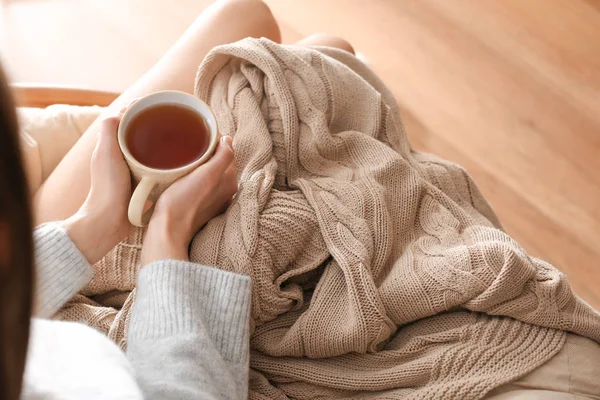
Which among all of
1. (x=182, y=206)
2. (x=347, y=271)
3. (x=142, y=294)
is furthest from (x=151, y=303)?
(x=347, y=271)

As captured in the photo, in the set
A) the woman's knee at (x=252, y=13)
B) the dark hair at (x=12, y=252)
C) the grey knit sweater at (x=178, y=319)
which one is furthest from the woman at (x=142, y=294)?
the woman's knee at (x=252, y=13)

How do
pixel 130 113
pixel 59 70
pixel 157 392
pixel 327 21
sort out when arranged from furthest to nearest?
1. pixel 327 21
2. pixel 59 70
3. pixel 130 113
4. pixel 157 392

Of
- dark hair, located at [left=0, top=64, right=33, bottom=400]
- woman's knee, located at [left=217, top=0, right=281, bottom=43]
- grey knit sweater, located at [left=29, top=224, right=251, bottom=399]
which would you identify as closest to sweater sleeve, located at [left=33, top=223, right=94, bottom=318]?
grey knit sweater, located at [left=29, top=224, right=251, bottom=399]

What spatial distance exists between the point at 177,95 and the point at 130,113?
6 cm

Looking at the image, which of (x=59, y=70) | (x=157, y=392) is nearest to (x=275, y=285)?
(x=157, y=392)

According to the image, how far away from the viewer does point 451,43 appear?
1.77 metres

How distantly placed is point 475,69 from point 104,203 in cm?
125

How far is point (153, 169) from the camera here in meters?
0.73

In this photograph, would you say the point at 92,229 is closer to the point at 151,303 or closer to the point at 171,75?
the point at 151,303

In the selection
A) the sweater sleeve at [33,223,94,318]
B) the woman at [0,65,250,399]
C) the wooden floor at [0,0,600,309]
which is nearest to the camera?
the woman at [0,65,250,399]

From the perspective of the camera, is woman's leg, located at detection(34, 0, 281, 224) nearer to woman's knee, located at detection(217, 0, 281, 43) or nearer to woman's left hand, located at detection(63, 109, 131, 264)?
woman's knee, located at detection(217, 0, 281, 43)

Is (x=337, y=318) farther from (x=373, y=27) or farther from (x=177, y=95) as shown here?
(x=373, y=27)

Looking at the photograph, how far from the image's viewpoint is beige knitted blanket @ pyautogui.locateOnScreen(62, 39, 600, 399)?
0.75 meters

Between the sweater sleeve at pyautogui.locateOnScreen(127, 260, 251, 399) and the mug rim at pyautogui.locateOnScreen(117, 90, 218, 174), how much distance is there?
0.37 feet
